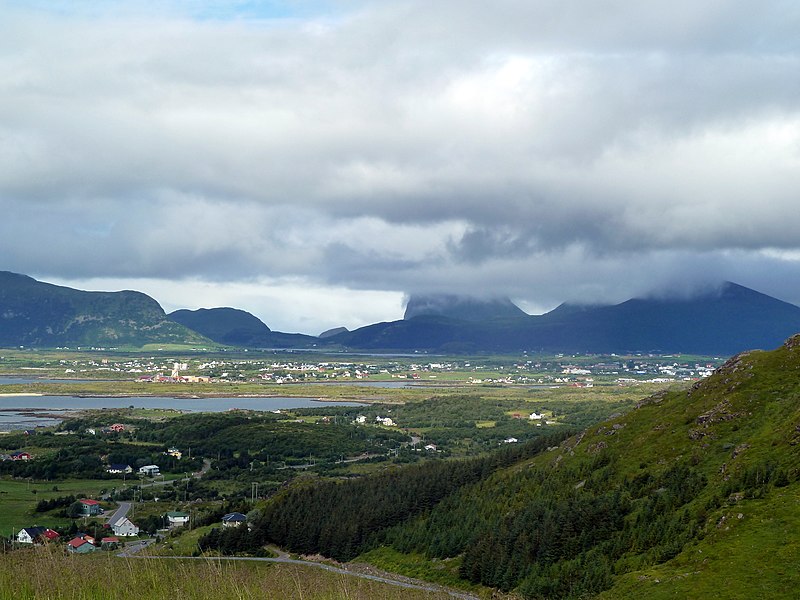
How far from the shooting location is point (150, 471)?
158875 mm

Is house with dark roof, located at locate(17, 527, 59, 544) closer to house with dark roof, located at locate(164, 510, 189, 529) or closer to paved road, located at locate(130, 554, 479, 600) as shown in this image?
house with dark roof, located at locate(164, 510, 189, 529)

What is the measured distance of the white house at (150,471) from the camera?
15725 centimetres

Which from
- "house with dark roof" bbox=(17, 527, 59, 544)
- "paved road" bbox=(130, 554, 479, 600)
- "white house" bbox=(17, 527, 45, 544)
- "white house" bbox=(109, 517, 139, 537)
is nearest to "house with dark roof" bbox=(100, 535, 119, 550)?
"white house" bbox=(109, 517, 139, 537)

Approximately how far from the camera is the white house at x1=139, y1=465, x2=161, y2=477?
157 metres

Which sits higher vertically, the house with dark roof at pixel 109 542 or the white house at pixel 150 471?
the house with dark roof at pixel 109 542

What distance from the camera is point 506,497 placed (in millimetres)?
92938

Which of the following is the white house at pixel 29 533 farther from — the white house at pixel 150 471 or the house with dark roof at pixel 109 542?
the white house at pixel 150 471

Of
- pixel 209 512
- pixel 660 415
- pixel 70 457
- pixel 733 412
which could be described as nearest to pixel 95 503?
pixel 209 512

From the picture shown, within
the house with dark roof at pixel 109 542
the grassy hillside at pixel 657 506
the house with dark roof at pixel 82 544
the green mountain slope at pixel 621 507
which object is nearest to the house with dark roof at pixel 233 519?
the green mountain slope at pixel 621 507

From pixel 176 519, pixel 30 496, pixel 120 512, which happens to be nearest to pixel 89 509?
pixel 120 512

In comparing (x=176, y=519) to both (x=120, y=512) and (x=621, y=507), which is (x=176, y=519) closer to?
(x=120, y=512)

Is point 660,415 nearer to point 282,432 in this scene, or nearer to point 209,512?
point 209,512

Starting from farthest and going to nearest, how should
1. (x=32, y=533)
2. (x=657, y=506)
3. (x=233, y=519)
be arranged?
1. (x=233, y=519)
2. (x=32, y=533)
3. (x=657, y=506)

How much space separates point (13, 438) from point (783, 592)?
178 m
